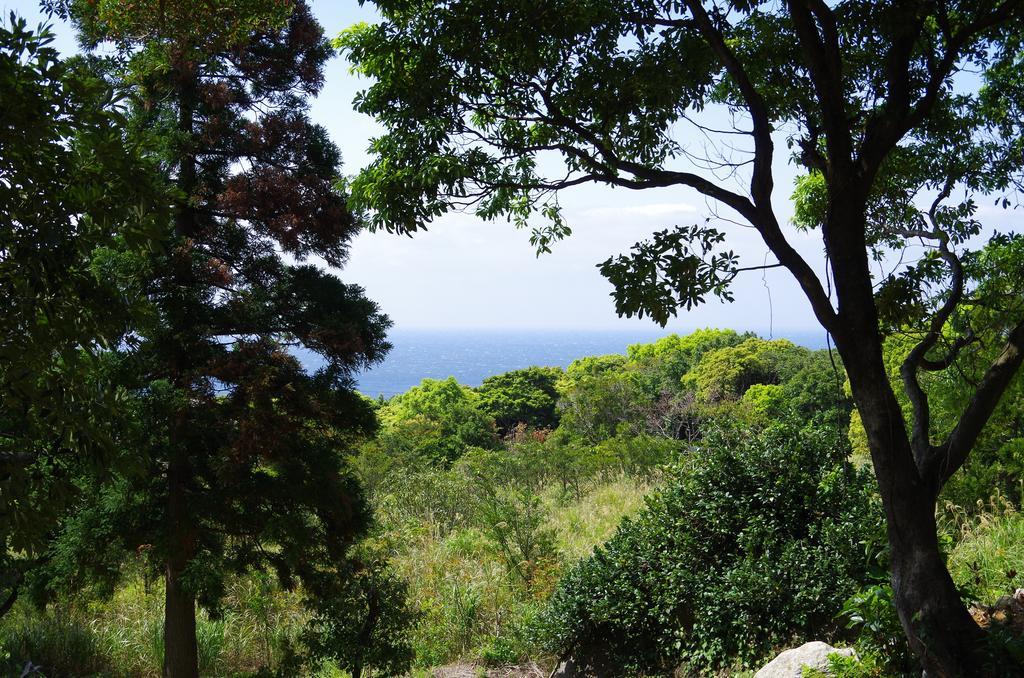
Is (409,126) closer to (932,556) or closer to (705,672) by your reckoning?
(932,556)

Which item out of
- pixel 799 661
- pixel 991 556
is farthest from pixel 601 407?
pixel 799 661

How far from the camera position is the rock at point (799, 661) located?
4.16m

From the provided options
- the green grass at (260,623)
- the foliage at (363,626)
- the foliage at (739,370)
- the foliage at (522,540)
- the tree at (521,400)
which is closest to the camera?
the foliage at (363,626)

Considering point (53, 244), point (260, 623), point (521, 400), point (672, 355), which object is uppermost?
point (672, 355)

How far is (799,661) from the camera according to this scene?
4215 millimetres

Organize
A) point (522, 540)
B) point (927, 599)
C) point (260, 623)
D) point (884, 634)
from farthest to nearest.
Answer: point (522, 540) < point (260, 623) < point (884, 634) < point (927, 599)

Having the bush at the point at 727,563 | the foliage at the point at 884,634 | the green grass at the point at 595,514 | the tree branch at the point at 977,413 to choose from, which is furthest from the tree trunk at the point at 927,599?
the green grass at the point at 595,514

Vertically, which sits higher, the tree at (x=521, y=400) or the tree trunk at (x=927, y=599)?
the tree at (x=521, y=400)

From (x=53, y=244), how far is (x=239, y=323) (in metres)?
2.85

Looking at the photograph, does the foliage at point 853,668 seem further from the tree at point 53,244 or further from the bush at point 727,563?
the tree at point 53,244

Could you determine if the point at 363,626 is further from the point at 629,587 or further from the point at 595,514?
the point at 595,514

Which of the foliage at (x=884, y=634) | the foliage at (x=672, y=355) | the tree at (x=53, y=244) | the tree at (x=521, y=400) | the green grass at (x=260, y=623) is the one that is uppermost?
the foliage at (x=672, y=355)

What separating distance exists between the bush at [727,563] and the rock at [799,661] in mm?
486

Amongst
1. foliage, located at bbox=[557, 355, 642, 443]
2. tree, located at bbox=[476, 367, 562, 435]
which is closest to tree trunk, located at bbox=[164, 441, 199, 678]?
foliage, located at bbox=[557, 355, 642, 443]
